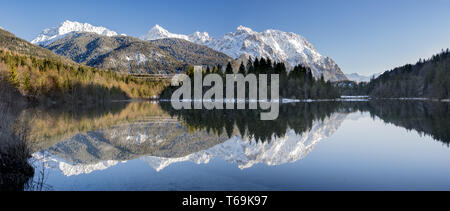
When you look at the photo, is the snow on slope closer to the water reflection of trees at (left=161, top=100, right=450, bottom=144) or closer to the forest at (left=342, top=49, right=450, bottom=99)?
the water reflection of trees at (left=161, top=100, right=450, bottom=144)

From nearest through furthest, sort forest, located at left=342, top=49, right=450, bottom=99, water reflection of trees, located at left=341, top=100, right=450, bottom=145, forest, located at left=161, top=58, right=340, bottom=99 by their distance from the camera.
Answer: water reflection of trees, located at left=341, top=100, right=450, bottom=145, forest, located at left=161, top=58, right=340, bottom=99, forest, located at left=342, top=49, right=450, bottom=99

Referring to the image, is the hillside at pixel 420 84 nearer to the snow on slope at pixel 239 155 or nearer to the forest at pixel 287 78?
the forest at pixel 287 78

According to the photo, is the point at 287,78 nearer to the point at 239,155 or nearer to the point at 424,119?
the point at 424,119

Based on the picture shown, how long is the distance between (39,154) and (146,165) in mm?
6593

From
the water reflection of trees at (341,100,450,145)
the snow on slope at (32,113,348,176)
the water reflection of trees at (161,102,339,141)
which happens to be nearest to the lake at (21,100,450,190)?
the snow on slope at (32,113,348,176)

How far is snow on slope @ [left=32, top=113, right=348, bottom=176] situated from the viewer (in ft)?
40.0

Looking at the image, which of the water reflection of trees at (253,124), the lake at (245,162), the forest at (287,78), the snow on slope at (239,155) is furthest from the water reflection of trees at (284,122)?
the forest at (287,78)

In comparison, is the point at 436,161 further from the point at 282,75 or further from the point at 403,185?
the point at 282,75

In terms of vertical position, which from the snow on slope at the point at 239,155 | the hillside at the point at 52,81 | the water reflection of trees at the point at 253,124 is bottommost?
the snow on slope at the point at 239,155

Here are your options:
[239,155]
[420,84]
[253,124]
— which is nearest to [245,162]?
[239,155]

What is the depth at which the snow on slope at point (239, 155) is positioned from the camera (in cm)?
1220

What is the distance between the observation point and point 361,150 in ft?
50.0

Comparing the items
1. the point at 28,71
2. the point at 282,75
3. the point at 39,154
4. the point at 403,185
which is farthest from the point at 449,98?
the point at 28,71
